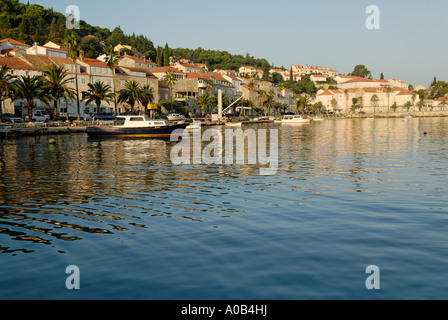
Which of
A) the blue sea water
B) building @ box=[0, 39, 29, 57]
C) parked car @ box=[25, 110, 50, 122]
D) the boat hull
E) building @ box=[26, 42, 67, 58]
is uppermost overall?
building @ box=[0, 39, 29, 57]

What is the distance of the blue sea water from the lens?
9094mm

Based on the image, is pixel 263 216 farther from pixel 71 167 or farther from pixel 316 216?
pixel 71 167

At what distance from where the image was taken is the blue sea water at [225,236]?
358 inches

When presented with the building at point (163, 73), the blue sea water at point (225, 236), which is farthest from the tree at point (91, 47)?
the blue sea water at point (225, 236)

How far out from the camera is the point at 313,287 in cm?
897

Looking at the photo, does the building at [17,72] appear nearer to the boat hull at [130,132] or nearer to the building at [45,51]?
the building at [45,51]

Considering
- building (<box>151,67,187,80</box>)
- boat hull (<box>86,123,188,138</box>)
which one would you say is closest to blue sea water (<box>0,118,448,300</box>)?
boat hull (<box>86,123,188,138</box>)

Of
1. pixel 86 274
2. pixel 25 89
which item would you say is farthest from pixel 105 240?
pixel 25 89

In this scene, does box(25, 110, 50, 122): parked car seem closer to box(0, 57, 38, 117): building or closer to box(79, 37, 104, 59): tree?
box(0, 57, 38, 117): building

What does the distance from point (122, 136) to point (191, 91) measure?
81794 mm

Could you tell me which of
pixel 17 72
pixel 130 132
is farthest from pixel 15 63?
pixel 130 132

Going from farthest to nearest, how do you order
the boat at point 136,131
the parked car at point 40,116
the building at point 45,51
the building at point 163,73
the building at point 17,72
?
the building at point 163,73
the building at point 45,51
the building at point 17,72
the parked car at point 40,116
the boat at point 136,131

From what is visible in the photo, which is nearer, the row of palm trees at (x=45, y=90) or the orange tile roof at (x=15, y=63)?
the row of palm trees at (x=45, y=90)
